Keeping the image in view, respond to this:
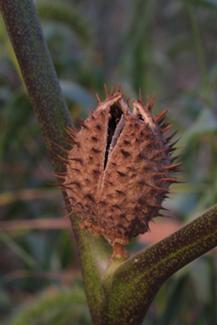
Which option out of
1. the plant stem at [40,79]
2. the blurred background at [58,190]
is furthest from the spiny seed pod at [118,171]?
the blurred background at [58,190]

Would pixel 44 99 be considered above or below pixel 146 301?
above

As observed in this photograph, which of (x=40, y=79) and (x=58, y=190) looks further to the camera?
(x=58, y=190)

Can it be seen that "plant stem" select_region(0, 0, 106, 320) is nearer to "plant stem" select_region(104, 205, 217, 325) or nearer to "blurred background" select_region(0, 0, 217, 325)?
"plant stem" select_region(104, 205, 217, 325)

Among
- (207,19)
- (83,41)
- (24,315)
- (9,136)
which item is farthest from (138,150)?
(207,19)

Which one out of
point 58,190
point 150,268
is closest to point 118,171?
point 150,268

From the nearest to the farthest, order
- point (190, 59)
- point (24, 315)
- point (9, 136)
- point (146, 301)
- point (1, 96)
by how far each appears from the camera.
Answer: point (146, 301)
point (24, 315)
point (9, 136)
point (1, 96)
point (190, 59)

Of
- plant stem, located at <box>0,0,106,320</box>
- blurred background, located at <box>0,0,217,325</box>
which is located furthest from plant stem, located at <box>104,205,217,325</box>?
blurred background, located at <box>0,0,217,325</box>

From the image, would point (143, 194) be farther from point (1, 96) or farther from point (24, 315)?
point (1, 96)

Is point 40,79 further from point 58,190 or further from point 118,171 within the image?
point 58,190
